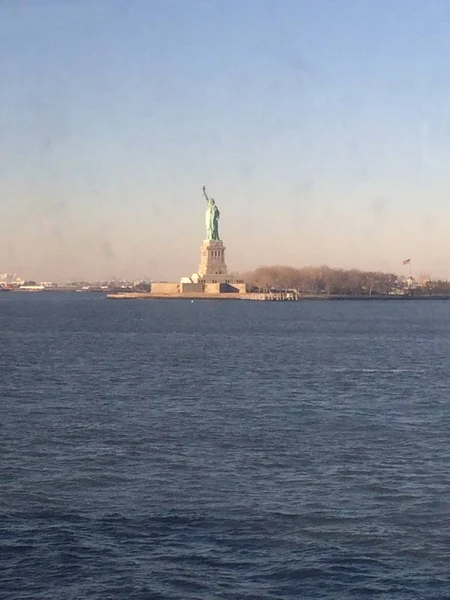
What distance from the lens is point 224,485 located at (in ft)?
35.0

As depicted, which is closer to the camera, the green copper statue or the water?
the water

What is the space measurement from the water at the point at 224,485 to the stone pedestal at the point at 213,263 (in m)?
65.6

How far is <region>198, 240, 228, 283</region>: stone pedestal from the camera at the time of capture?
87.9 meters

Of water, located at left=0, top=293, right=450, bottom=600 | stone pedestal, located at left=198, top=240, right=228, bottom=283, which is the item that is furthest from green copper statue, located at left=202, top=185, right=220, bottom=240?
water, located at left=0, top=293, right=450, bottom=600

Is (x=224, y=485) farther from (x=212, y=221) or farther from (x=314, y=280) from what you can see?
(x=314, y=280)

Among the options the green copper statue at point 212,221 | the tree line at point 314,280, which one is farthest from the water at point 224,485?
the tree line at point 314,280

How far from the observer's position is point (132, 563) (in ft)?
26.7

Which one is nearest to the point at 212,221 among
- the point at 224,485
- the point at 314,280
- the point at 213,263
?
the point at 213,263

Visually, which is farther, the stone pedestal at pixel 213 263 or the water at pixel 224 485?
the stone pedestal at pixel 213 263

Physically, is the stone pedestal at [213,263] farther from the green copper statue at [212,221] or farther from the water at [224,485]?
the water at [224,485]

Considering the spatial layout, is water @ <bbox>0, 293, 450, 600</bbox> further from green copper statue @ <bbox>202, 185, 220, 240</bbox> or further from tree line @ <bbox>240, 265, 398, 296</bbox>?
tree line @ <bbox>240, 265, 398, 296</bbox>

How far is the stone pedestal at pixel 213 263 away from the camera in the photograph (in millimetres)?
87875

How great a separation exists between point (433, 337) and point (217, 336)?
29.3ft

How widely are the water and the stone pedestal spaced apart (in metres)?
65.6
